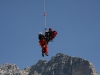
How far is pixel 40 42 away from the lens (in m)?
22.4

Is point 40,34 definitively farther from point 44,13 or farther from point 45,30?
point 44,13

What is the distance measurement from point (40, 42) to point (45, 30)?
1.02m

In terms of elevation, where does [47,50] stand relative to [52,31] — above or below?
below

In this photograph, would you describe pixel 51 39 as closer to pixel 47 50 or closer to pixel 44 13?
pixel 47 50

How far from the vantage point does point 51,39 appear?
22828 mm

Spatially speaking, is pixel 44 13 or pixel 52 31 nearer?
pixel 44 13

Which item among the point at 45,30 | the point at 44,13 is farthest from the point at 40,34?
the point at 44,13

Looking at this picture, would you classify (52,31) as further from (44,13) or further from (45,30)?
(44,13)

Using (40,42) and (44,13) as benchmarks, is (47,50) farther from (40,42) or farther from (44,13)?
(44,13)

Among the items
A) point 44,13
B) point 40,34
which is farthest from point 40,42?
point 44,13

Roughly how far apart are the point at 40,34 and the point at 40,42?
2.08 feet

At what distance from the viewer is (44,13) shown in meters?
20.5

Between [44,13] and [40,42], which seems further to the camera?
[40,42]

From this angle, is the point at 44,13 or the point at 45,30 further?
the point at 45,30
